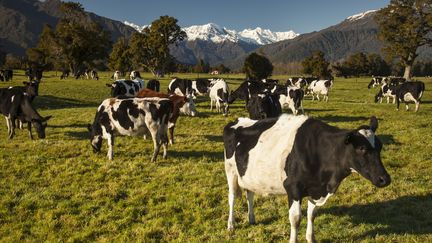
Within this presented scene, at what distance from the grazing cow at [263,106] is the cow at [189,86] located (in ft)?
42.7

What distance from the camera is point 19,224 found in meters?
7.58

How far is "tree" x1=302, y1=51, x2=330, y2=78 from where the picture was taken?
9019cm

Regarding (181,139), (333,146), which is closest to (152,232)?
(333,146)

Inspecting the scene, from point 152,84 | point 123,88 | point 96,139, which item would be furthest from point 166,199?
point 152,84

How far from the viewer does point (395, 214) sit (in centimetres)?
791

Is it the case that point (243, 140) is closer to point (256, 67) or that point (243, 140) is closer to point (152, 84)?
point (152, 84)

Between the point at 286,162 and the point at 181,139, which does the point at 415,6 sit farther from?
the point at 286,162

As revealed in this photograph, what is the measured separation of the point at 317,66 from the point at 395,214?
8778cm

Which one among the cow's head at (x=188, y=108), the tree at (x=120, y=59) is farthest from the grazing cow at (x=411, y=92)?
the tree at (x=120, y=59)

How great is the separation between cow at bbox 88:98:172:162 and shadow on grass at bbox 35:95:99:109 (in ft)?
62.7

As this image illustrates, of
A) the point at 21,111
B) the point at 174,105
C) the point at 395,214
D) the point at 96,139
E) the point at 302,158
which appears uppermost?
the point at 302,158

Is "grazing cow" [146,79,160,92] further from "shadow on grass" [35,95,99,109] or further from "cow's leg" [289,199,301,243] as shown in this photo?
"cow's leg" [289,199,301,243]

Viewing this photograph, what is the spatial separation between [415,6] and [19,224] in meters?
62.2

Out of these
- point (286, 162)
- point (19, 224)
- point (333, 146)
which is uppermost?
point (333, 146)
